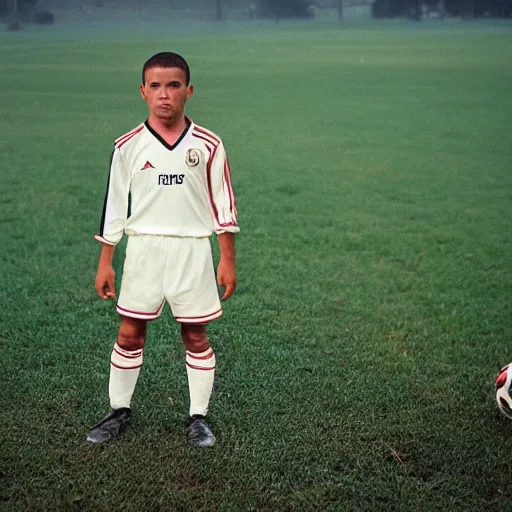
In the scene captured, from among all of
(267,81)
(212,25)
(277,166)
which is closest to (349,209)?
(277,166)

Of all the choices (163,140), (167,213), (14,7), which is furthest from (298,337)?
(14,7)

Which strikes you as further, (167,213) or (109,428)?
(109,428)

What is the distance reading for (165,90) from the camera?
2.34m

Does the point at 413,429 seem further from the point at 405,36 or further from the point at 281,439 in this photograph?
the point at 405,36

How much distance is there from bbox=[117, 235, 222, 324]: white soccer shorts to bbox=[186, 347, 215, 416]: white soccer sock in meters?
0.18

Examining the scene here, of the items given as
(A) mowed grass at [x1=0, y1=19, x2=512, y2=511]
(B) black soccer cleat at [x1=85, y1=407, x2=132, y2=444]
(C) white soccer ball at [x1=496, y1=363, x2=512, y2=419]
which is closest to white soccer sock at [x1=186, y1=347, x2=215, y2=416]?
(A) mowed grass at [x1=0, y1=19, x2=512, y2=511]

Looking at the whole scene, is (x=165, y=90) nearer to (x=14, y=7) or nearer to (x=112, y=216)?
(x=112, y=216)

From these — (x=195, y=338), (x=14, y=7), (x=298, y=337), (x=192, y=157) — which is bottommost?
(x=298, y=337)

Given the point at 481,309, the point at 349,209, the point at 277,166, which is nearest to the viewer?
the point at 481,309

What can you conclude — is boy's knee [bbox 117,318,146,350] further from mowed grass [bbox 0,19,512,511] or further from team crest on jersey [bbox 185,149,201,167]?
team crest on jersey [bbox 185,149,201,167]

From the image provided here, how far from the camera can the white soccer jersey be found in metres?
2.42

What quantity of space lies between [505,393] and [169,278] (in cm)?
125

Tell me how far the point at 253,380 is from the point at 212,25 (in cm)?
2799

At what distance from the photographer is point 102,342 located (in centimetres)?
364
